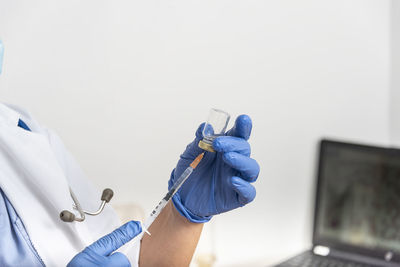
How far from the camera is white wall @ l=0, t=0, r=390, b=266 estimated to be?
1363 mm

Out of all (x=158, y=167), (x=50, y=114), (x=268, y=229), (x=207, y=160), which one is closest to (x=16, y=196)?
(x=207, y=160)

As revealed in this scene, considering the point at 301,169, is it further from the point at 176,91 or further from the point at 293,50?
the point at 176,91

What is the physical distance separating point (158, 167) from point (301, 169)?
642 millimetres

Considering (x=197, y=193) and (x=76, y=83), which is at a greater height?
(x=76, y=83)

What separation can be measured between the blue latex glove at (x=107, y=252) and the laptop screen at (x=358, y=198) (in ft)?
3.73

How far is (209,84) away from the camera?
1.59 metres

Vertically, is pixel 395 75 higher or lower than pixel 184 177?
higher

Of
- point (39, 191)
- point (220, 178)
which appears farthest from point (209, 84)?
point (39, 191)

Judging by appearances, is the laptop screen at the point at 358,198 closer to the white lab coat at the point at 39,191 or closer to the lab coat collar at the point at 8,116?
the white lab coat at the point at 39,191

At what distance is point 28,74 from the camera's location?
4.35ft

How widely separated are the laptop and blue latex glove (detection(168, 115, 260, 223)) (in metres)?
0.79

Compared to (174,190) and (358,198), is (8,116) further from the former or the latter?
(358,198)

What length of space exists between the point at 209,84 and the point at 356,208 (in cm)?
78

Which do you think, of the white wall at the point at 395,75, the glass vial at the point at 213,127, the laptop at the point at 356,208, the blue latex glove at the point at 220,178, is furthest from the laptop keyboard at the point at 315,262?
the glass vial at the point at 213,127
